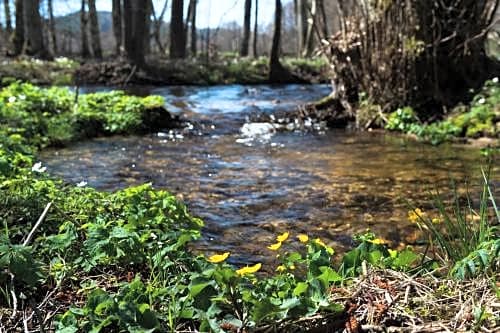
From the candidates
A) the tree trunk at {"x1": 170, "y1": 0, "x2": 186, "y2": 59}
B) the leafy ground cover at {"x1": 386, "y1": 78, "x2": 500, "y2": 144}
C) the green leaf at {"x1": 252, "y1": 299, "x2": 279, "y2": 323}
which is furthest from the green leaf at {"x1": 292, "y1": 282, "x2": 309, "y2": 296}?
the tree trunk at {"x1": 170, "y1": 0, "x2": 186, "y2": 59}

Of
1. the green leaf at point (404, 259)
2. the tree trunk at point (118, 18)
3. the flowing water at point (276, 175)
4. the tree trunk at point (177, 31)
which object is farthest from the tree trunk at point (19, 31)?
the green leaf at point (404, 259)

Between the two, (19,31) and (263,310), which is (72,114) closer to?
(263,310)

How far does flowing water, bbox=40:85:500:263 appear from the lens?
3.86 m

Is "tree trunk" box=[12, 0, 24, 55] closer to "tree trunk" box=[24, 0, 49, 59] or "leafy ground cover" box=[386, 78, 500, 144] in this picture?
"tree trunk" box=[24, 0, 49, 59]

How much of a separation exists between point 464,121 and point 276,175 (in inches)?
133

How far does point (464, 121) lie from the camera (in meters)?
7.58

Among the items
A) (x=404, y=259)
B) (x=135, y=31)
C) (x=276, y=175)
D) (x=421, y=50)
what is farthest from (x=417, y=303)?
(x=135, y=31)

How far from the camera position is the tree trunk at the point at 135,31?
679 inches

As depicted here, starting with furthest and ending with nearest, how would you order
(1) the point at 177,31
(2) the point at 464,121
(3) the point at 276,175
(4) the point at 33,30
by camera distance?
(1) the point at 177,31
(4) the point at 33,30
(2) the point at 464,121
(3) the point at 276,175

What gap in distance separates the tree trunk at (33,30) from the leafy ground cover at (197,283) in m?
18.2

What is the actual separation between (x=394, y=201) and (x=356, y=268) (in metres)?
2.45

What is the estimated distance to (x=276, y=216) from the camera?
4.11m

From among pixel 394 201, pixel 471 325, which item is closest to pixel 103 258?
pixel 471 325

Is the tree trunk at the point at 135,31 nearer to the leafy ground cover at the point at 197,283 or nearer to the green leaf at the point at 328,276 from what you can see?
the leafy ground cover at the point at 197,283
